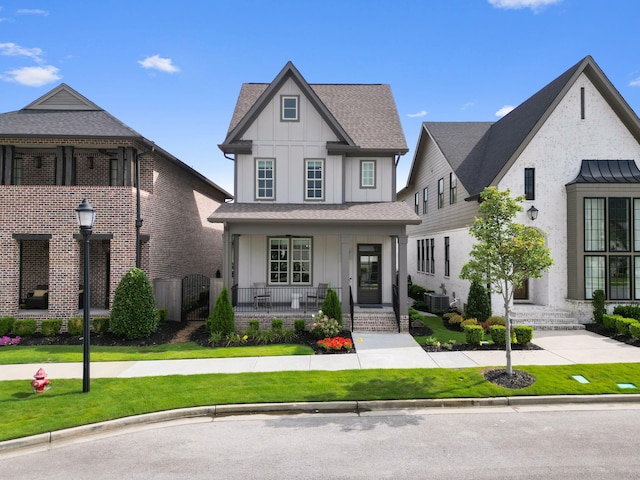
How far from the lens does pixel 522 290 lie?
17.5 meters

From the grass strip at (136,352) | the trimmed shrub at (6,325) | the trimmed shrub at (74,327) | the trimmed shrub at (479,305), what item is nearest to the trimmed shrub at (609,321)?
the trimmed shrub at (479,305)

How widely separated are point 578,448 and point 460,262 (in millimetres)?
12029

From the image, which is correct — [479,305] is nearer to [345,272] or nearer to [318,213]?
[345,272]

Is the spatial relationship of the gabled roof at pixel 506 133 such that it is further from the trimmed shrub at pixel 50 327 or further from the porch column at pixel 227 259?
the trimmed shrub at pixel 50 327

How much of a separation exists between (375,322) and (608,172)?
11.5m

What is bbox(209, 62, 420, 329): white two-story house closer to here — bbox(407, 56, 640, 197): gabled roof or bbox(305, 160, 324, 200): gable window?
bbox(305, 160, 324, 200): gable window

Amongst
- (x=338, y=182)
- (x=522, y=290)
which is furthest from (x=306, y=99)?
(x=522, y=290)

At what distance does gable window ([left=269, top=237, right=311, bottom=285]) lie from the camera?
17000mm

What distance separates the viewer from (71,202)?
48.7 ft

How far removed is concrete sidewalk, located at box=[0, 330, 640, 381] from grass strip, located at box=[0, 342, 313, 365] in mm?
405

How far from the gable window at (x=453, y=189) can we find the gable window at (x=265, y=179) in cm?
893

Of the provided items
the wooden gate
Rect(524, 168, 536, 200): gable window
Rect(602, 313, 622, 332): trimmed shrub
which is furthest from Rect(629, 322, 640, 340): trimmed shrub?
the wooden gate

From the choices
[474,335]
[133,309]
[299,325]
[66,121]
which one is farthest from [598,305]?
[66,121]

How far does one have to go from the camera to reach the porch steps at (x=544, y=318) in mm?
15430
